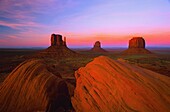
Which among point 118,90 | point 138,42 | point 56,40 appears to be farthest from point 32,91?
point 138,42

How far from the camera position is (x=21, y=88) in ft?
20.1

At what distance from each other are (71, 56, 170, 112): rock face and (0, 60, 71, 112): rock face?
3.84 ft

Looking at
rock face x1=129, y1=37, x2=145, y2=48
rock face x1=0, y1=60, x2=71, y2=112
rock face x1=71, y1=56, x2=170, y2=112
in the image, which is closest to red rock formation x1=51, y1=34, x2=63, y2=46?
rock face x1=129, y1=37, x2=145, y2=48

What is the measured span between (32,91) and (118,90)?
11.8ft

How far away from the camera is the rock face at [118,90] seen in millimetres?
4023

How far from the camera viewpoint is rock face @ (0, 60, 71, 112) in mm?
5820

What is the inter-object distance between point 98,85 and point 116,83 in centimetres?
72

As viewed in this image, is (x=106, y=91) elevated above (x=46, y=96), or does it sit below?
above

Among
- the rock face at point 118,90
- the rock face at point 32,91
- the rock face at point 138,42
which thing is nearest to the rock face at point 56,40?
the rock face at point 138,42

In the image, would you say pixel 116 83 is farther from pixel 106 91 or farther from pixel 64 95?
pixel 64 95

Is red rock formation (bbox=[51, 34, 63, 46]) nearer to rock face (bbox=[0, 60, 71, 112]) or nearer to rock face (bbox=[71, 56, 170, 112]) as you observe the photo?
rock face (bbox=[0, 60, 71, 112])

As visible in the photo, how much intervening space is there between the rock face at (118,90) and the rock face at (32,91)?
1172mm

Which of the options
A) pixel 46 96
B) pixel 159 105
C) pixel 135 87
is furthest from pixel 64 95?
pixel 159 105

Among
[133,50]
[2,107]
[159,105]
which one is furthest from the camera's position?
[133,50]
